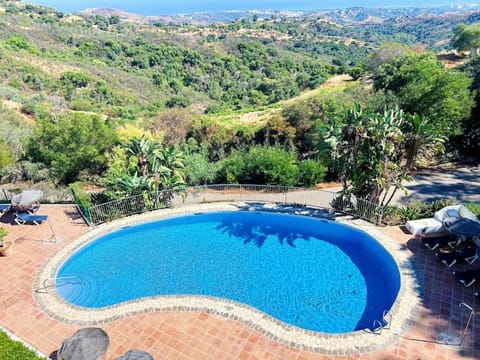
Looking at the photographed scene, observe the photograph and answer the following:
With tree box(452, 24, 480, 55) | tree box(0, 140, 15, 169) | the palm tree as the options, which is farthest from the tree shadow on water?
tree box(452, 24, 480, 55)

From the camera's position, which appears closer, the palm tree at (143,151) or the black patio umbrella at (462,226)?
the black patio umbrella at (462,226)

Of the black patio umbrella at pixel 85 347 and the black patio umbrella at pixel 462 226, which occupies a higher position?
the black patio umbrella at pixel 462 226

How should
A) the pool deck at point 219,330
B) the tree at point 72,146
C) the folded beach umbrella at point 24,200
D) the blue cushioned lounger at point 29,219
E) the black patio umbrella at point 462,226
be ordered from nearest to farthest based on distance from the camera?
the pool deck at point 219,330
the black patio umbrella at point 462,226
the blue cushioned lounger at point 29,219
the folded beach umbrella at point 24,200
the tree at point 72,146

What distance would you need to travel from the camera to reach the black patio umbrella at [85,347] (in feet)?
25.8

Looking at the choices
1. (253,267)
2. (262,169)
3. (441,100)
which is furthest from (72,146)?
(441,100)

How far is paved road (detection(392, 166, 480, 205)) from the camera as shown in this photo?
1722cm

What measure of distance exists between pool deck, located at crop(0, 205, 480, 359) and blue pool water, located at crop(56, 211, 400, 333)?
1.22 m

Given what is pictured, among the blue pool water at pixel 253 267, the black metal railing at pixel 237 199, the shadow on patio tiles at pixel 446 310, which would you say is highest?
the black metal railing at pixel 237 199

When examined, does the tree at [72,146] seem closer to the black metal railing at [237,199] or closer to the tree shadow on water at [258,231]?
the black metal railing at [237,199]

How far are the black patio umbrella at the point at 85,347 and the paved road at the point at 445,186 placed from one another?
14.3m

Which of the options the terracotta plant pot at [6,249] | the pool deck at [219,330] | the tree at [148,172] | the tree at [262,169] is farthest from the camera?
the tree at [262,169]

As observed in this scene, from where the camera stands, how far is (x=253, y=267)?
524 inches

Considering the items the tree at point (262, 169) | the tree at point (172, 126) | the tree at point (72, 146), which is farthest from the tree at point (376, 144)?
the tree at point (172, 126)

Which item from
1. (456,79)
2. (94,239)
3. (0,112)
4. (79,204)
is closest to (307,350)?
(94,239)
